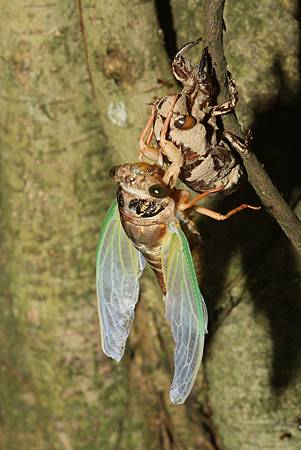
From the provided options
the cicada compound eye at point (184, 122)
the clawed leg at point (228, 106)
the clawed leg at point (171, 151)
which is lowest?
the clawed leg at point (171, 151)

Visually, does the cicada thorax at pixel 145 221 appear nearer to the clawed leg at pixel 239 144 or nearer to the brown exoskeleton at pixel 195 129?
the brown exoskeleton at pixel 195 129

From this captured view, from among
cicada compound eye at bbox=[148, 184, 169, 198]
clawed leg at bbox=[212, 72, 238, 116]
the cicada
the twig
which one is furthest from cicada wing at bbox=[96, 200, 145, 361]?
clawed leg at bbox=[212, 72, 238, 116]

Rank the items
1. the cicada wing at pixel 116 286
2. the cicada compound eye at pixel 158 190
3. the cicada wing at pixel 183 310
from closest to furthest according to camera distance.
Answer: the cicada compound eye at pixel 158 190 → the cicada wing at pixel 183 310 → the cicada wing at pixel 116 286

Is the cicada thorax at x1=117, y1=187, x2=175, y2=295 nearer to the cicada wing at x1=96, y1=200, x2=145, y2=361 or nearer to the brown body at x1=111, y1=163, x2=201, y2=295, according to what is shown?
the brown body at x1=111, y1=163, x2=201, y2=295

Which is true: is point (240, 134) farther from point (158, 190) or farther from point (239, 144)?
point (158, 190)

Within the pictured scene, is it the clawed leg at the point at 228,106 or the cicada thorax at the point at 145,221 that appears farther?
the cicada thorax at the point at 145,221

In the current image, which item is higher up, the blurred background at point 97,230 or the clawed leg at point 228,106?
the clawed leg at point 228,106

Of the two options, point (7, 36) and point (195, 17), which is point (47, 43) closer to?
point (7, 36)

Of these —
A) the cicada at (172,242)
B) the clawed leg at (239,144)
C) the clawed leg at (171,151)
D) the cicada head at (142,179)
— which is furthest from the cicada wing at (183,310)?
the clawed leg at (239,144)
